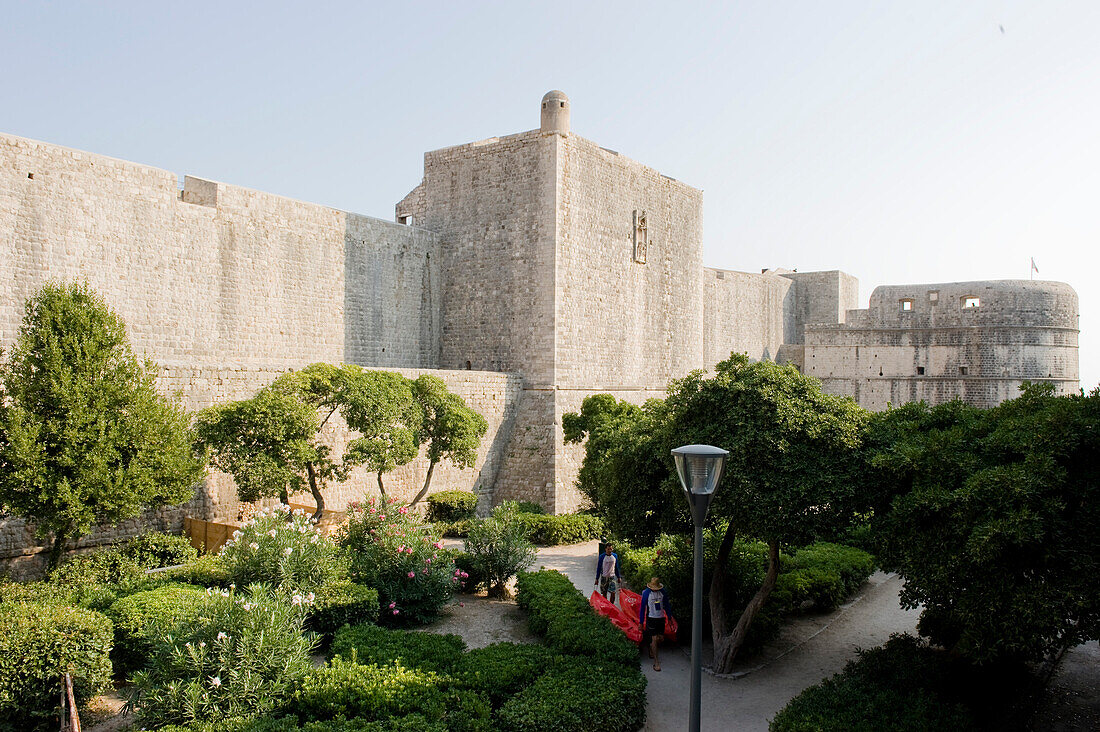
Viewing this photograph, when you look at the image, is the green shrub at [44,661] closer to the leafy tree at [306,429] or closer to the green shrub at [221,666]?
the green shrub at [221,666]

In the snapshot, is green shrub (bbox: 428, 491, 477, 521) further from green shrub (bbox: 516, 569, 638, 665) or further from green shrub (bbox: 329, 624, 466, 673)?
green shrub (bbox: 329, 624, 466, 673)

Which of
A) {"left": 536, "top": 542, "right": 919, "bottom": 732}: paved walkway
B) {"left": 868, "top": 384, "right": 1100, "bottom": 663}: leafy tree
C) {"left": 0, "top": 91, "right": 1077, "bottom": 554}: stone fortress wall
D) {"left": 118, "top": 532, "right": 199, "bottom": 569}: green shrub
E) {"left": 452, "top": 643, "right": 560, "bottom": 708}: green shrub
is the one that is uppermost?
{"left": 0, "top": 91, "right": 1077, "bottom": 554}: stone fortress wall

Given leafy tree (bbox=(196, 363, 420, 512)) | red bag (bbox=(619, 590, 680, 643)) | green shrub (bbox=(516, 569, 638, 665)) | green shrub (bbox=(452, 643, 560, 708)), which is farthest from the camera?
leafy tree (bbox=(196, 363, 420, 512))

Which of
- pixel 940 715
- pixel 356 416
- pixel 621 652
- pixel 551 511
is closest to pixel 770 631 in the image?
pixel 621 652

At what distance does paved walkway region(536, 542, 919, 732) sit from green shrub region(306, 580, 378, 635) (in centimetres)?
335

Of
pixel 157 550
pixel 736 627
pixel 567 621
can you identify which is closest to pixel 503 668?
pixel 567 621

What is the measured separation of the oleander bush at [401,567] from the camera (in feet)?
31.3

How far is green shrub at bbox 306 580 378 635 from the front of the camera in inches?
340

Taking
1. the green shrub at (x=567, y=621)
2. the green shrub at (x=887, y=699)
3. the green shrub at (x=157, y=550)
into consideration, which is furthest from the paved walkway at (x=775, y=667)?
the green shrub at (x=157, y=550)

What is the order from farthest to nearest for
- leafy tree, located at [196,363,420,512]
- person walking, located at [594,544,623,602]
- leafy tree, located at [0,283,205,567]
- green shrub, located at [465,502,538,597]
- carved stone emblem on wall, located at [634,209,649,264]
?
1. carved stone emblem on wall, located at [634,209,649,264]
2. leafy tree, located at [196,363,420,512]
3. green shrub, located at [465,502,538,597]
4. person walking, located at [594,544,623,602]
5. leafy tree, located at [0,283,205,567]

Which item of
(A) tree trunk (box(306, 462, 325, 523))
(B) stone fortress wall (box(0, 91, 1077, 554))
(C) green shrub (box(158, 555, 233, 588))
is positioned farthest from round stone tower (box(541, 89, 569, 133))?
(C) green shrub (box(158, 555, 233, 588))

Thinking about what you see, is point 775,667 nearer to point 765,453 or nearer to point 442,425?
point 765,453

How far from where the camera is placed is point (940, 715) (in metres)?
6.21

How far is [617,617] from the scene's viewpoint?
9.48 m
